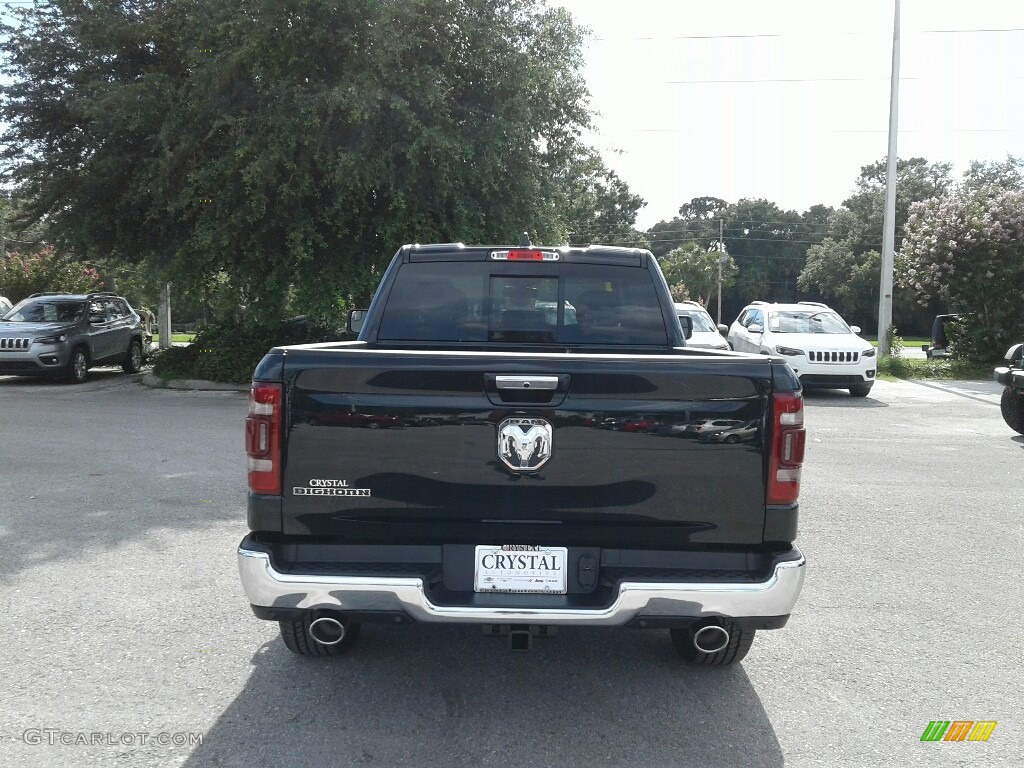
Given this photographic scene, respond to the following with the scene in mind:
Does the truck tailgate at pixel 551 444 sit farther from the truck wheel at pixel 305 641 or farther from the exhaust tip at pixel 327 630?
the truck wheel at pixel 305 641

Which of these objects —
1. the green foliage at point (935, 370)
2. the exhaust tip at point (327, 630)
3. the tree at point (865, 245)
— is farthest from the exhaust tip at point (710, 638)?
the tree at point (865, 245)

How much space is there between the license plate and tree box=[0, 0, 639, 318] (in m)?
11.6

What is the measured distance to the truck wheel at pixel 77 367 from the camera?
1736 centimetres

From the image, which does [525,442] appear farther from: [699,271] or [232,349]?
[699,271]

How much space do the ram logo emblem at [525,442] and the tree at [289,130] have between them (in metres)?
11.5

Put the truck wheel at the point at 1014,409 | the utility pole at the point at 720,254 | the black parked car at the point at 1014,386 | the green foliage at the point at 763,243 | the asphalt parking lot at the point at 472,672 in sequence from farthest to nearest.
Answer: the green foliage at the point at 763,243 → the utility pole at the point at 720,254 → the truck wheel at the point at 1014,409 → the black parked car at the point at 1014,386 → the asphalt parking lot at the point at 472,672

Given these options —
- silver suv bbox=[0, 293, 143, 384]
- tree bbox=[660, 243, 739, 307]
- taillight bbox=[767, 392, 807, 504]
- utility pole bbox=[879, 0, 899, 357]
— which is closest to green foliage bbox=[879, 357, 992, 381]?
utility pole bbox=[879, 0, 899, 357]

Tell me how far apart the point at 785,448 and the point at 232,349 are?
1535 cm

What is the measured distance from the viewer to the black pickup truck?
3.35m

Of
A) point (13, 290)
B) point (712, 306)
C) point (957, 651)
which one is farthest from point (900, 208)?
point (957, 651)

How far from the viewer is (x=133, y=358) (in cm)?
2014

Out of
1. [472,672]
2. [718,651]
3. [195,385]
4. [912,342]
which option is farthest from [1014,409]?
[912,342]

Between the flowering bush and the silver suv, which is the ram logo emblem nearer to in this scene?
the silver suv

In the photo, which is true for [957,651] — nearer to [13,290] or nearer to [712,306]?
[13,290]
